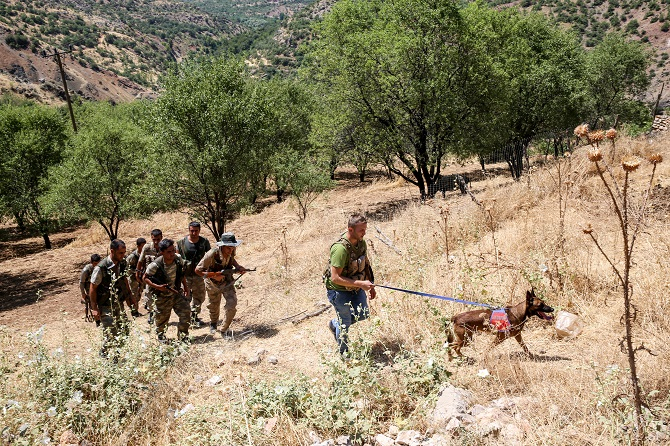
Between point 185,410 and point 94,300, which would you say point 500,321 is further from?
point 94,300

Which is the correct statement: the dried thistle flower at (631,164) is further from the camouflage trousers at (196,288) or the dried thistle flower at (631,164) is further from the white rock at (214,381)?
the camouflage trousers at (196,288)

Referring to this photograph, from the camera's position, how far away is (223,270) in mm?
6020

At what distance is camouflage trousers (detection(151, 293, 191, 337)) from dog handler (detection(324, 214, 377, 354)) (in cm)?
251

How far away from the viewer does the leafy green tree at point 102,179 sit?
1543 cm

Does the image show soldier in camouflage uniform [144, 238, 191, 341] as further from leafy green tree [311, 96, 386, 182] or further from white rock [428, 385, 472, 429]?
leafy green tree [311, 96, 386, 182]

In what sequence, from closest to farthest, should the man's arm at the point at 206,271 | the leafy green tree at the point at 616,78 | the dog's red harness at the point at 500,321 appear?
the dog's red harness at the point at 500,321 < the man's arm at the point at 206,271 < the leafy green tree at the point at 616,78

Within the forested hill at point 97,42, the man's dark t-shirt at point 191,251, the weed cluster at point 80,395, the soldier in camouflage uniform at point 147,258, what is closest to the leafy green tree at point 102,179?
the soldier in camouflage uniform at point 147,258

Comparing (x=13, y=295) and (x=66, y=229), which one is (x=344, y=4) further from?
(x=66, y=229)

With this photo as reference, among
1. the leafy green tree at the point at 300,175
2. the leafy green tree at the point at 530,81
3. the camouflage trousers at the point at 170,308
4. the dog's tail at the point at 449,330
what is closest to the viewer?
the dog's tail at the point at 449,330

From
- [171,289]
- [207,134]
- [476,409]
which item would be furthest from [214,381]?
[207,134]

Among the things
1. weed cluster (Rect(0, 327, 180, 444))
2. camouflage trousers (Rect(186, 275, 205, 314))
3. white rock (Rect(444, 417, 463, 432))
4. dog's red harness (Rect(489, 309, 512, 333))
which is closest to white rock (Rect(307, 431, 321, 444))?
white rock (Rect(444, 417, 463, 432))

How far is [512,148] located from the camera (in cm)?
1616

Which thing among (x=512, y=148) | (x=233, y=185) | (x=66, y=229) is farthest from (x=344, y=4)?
(x=66, y=229)

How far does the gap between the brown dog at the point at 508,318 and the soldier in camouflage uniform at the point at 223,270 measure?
10.4 feet
